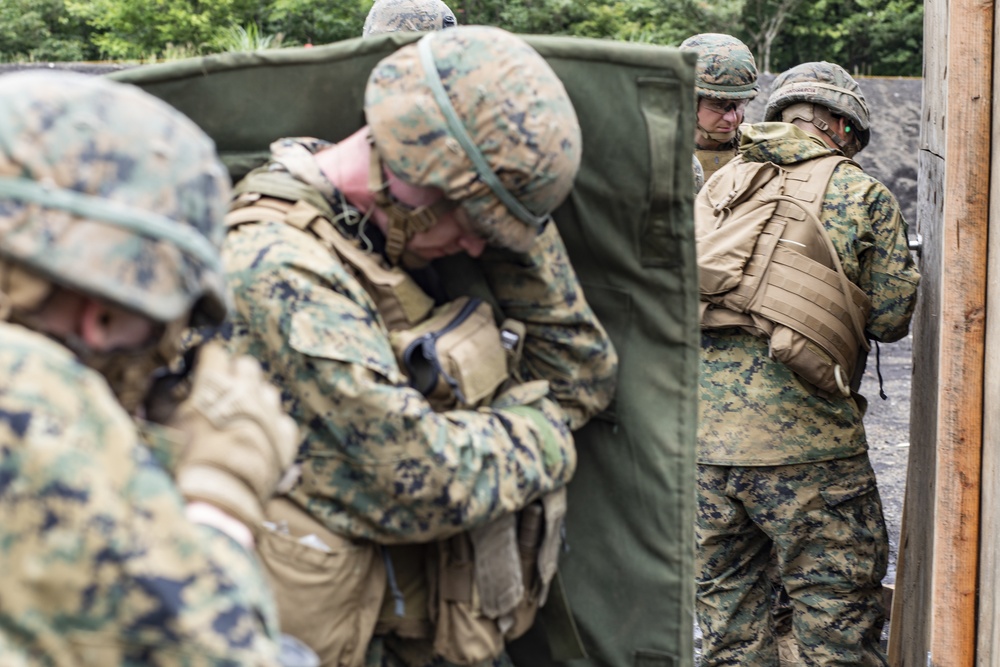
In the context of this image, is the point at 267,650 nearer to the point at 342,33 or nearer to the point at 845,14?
the point at 342,33

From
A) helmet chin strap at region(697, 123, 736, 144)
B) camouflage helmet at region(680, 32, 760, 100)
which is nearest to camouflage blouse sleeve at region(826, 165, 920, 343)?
camouflage helmet at region(680, 32, 760, 100)

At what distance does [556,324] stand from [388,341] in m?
0.44

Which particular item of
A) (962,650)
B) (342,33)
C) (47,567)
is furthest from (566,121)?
(342,33)

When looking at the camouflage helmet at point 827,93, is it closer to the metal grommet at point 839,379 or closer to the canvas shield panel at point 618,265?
the metal grommet at point 839,379

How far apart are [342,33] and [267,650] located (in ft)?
42.5

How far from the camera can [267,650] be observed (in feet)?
4.52

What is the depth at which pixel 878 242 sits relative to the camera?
4.04 meters

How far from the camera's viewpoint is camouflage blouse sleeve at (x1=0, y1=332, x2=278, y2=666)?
3.97 feet

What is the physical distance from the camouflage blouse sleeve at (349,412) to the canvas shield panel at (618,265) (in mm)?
470

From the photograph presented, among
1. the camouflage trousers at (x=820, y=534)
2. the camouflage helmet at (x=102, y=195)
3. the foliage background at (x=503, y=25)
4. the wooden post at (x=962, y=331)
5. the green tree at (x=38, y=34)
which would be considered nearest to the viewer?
the camouflage helmet at (x=102, y=195)

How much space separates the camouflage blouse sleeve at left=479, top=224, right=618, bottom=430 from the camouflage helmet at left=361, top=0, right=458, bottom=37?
2.91 m

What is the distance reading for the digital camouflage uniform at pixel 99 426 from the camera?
1.22 metres

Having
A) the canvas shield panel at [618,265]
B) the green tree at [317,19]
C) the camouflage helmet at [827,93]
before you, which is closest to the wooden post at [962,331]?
the canvas shield panel at [618,265]

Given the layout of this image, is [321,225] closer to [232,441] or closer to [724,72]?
[232,441]
